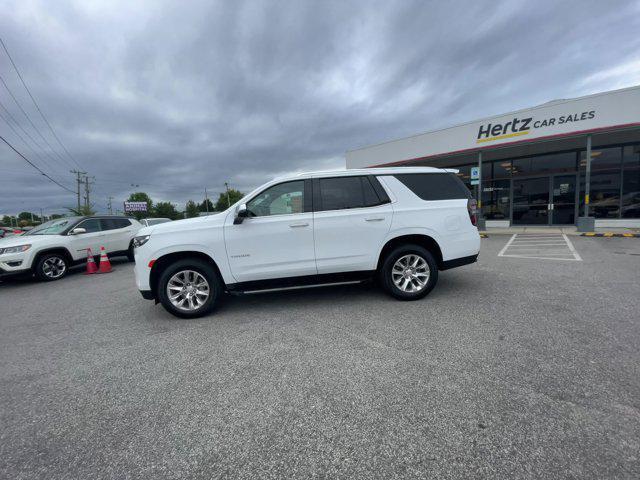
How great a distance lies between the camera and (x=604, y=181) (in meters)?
13.6

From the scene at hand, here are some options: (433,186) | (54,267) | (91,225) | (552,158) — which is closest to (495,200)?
(552,158)

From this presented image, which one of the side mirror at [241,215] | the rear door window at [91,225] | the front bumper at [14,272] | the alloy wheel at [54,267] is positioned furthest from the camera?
the rear door window at [91,225]

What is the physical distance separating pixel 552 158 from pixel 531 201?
2.22 metres

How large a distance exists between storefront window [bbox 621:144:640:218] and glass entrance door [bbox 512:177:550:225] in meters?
2.78

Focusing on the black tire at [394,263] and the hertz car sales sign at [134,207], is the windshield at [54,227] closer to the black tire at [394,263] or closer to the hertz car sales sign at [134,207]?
the black tire at [394,263]

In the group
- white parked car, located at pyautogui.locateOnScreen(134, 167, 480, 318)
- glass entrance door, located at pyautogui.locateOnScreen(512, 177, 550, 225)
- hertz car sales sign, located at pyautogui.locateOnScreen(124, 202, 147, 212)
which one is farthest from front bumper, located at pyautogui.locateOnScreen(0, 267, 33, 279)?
hertz car sales sign, located at pyautogui.locateOnScreen(124, 202, 147, 212)

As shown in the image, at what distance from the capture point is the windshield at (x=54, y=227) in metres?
8.05

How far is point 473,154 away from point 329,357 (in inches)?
602

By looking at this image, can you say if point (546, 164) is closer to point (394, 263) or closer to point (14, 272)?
point (394, 263)

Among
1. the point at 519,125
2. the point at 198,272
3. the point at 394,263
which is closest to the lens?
the point at 198,272

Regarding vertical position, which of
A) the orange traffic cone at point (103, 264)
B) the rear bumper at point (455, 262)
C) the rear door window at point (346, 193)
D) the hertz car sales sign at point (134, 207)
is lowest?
the orange traffic cone at point (103, 264)

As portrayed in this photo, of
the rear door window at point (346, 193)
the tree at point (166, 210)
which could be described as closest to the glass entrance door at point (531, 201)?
the rear door window at point (346, 193)

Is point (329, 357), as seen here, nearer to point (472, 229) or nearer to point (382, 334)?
point (382, 334)

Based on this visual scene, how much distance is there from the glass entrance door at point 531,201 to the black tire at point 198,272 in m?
16.8
